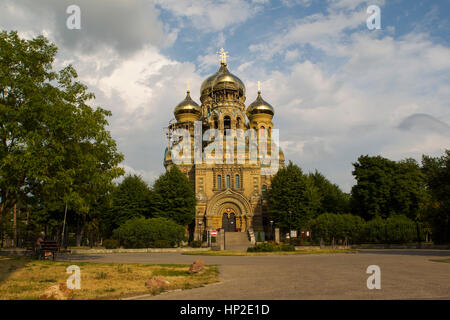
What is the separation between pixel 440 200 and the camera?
81.3 ft

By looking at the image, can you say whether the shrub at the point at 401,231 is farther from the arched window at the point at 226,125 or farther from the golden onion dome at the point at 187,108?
the golden onion dome at the point at 187,108

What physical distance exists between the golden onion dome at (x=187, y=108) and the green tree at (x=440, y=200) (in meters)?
39.2

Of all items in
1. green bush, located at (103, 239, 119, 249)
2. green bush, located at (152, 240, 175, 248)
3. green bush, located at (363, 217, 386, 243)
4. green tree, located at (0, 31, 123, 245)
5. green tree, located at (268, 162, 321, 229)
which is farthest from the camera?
green tree, located at (268, 162, 321, 229)

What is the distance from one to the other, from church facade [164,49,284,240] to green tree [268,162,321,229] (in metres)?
3.95

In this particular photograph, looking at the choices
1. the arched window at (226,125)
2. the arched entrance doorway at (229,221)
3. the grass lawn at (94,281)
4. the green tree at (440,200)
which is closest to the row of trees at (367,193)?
the arched entrance doorway at (229,221)

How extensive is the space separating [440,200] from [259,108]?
128 ft

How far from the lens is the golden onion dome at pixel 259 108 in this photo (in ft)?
201

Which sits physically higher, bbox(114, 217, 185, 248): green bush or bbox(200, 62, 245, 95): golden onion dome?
bbox(200, 62, 245, 95): golden onion dome

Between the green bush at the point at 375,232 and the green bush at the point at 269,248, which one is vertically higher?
the green bush at the point at 375,232

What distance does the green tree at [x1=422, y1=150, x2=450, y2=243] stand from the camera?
2386cm

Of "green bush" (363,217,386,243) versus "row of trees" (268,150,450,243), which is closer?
"green bush" (363,217,386,243)

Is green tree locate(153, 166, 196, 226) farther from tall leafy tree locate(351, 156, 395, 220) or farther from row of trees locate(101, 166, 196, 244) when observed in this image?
tall leafy tree locate(351, 156, 395, 220)

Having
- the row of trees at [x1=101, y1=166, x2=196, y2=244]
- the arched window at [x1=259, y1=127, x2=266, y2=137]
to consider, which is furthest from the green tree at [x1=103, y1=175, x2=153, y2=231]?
the arched window at [x1=259, y1=127, x2=266, y2=137]

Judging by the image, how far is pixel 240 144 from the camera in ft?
171
